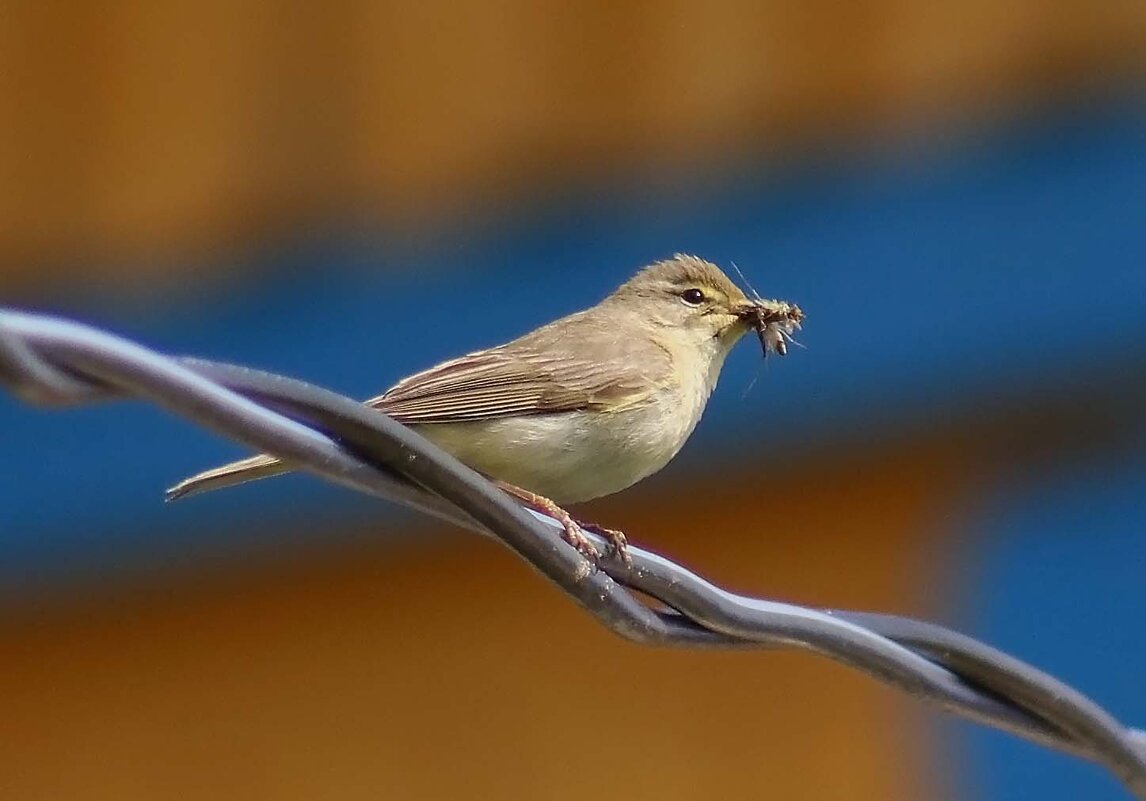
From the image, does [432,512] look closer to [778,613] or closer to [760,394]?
[778,613]

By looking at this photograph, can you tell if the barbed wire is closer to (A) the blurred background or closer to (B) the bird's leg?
(B) the bird's leg

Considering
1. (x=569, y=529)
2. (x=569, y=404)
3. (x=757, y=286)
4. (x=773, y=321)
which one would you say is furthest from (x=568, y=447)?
(x=757, y=286)

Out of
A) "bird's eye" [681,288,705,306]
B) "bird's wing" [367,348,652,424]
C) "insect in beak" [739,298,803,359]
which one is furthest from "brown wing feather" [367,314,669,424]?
"bird's eye" [681,288,705,306]

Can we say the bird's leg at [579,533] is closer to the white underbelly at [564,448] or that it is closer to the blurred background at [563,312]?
the white underbelly at [564,448]

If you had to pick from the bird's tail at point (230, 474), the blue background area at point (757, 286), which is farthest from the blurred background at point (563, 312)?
the bird's tail at point (230, 474)

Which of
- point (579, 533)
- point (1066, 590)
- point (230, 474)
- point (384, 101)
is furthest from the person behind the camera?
point (384, 101)

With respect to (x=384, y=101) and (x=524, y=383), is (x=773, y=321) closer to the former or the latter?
(x=524, y=383)
